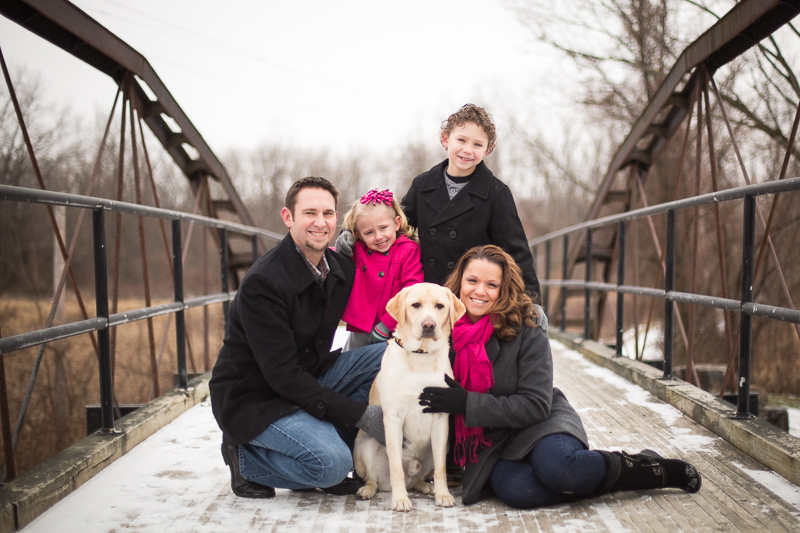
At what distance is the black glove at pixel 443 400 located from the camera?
2.35 metres

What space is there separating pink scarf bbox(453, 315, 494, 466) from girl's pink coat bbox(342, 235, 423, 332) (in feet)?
1.49

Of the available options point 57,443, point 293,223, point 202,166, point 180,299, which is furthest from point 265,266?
point 57,443

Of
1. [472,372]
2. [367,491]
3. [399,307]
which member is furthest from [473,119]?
[367,491]

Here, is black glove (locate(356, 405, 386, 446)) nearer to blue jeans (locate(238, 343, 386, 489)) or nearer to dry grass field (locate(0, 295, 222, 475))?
blue jeans (locate(238, 343, 386, 489))

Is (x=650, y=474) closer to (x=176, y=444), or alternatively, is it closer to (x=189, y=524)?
(x=189, y=524)

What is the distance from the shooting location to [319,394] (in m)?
2.50

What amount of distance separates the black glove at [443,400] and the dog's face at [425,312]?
186mm

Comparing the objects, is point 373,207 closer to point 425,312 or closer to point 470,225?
point 470,225

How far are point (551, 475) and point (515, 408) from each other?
0.91ft

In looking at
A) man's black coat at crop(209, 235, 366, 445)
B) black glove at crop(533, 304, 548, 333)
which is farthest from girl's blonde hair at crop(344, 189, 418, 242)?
black glove at crop(533, 304, 548, 333)

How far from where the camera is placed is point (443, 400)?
2.35 metres

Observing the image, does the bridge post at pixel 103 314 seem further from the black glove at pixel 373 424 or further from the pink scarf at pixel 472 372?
the pink scarf at pixel 472 372

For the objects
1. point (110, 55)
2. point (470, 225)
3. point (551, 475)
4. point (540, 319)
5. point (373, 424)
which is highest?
point (110, 55)

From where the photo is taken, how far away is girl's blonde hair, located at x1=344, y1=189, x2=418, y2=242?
9.52ft
